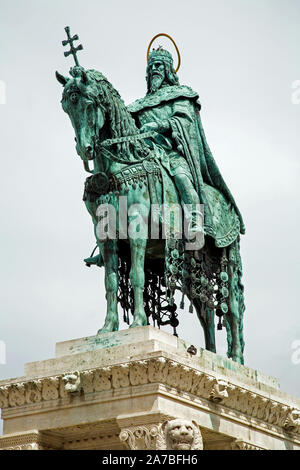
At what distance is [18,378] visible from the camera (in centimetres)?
2309

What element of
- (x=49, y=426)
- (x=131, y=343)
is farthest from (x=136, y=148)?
(x=49, y=426)

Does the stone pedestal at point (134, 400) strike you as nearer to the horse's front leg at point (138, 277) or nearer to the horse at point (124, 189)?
the horse's front leg at point (138, 277)

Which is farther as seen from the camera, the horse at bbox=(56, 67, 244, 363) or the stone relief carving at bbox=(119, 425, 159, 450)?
the horse at bbox=(56, 67, 244, 363)

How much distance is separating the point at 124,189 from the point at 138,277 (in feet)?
6.08

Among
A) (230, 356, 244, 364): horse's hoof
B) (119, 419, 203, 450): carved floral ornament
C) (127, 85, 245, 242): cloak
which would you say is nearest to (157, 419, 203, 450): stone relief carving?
(119, 419, 203, 450): carved floral ornament

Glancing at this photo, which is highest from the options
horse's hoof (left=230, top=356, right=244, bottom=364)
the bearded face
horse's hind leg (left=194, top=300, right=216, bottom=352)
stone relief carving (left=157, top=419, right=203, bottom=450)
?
the bearded face

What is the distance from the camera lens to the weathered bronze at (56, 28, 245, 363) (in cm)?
2359

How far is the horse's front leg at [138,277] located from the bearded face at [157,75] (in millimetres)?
4467

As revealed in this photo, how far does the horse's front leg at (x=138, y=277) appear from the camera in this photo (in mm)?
22969

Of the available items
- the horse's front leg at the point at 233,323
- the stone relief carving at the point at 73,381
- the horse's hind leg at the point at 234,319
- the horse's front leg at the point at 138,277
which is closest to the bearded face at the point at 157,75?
the horse's hind leg at the point at 234,319

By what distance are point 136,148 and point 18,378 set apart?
17.3ft

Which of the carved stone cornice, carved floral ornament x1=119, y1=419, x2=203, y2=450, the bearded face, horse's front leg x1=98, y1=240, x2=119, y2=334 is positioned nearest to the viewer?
carved floral ornament x1=119, y1=419, x2=203, y2=450

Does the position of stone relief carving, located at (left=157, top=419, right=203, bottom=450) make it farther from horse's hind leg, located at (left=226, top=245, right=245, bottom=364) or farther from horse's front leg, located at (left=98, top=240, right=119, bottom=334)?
horse's hind leg, located at (left=226, top=245, right=245, bottom=364)

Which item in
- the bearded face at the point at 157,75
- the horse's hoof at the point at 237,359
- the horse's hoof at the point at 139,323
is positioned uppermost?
the bearded face at the point at 157,75
